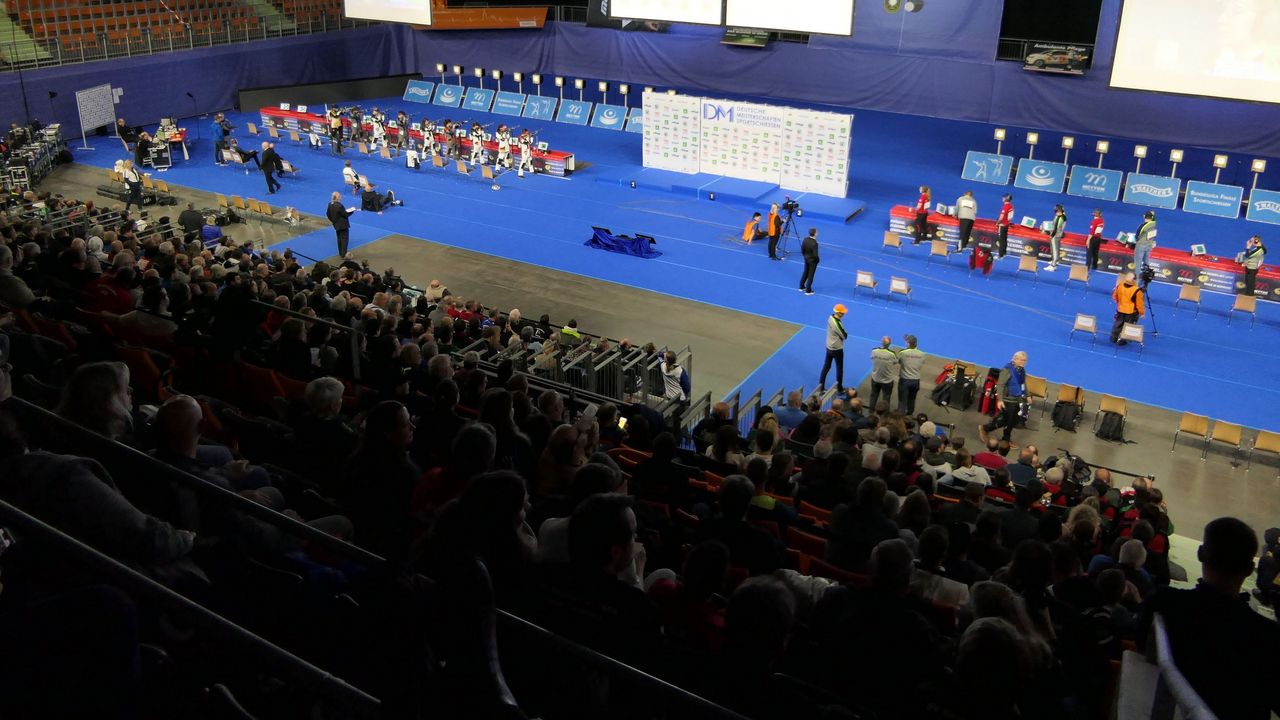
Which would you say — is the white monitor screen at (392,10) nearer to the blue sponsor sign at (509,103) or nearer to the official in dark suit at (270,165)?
the blue sponsor sign at (509,103)

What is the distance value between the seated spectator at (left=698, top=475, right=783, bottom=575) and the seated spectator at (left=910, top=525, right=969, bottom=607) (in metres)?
0.91

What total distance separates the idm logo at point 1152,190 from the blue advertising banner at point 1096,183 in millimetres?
513

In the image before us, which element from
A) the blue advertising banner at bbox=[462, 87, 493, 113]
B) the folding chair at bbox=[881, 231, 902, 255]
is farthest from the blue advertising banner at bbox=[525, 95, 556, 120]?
the folding chair at bbox=[881, 231, 902, 255]

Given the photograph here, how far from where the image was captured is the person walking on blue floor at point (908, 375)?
16812mm

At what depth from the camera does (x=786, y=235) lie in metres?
25.5

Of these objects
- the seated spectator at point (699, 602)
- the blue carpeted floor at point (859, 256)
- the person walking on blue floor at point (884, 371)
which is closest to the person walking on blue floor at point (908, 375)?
the person walking on blue floor at point (884, 371)

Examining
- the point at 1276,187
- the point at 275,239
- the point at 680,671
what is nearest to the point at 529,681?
the point at 680,671

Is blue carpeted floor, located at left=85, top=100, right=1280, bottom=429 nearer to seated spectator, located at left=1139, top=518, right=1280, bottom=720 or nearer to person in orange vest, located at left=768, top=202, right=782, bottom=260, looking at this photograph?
person in orange vest, located at left=768, top=202, right=782, bottom=260

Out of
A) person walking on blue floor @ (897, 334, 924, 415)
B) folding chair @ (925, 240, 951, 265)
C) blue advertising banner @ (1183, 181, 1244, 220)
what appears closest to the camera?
person walking on blue floor @ (897, 334, 924, 415)

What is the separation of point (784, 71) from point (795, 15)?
16.3 feet

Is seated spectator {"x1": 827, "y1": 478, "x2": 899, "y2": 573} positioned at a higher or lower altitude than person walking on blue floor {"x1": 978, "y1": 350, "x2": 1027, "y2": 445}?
higher

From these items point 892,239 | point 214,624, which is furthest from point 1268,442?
point 214,624

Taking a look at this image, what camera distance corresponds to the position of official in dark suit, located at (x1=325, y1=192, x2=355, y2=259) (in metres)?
23.4

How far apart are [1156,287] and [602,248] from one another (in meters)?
13.0
